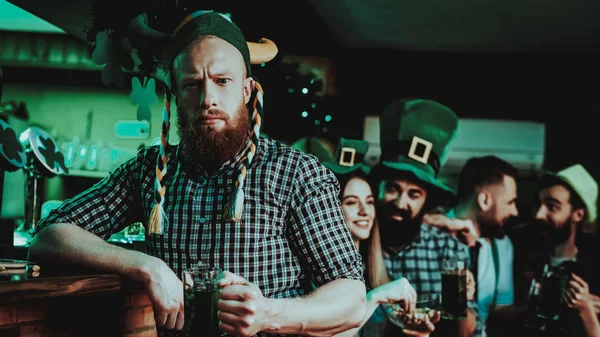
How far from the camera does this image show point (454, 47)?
21.2 ft

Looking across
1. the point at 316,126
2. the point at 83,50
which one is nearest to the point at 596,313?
the point at 316,126

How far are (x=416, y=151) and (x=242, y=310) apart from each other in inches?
107

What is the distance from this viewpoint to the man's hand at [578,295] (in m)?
4.79

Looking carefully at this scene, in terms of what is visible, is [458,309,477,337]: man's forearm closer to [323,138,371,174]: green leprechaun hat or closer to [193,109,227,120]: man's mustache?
[323,138,371,174]: green leprechaun hat

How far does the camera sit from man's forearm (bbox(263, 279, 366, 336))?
1.60 metres

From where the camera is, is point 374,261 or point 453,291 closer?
point 453,291

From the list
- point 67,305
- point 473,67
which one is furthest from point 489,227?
point 67,305

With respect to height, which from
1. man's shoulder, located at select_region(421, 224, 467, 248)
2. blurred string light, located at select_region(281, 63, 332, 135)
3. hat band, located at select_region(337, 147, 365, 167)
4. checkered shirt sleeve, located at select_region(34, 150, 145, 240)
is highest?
blurred string light, located at select_region(281, 63, 332, 135)

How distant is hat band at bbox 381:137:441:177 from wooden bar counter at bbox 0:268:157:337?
7.07ft

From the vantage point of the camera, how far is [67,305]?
1996 mm

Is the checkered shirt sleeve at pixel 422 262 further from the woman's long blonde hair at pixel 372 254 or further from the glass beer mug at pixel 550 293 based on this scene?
the glass beer mug at pixel 550 293

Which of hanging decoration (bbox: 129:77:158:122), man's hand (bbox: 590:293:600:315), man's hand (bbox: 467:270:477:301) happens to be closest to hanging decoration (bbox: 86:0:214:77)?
hanging decoration (bbox: 129:77:158:122)

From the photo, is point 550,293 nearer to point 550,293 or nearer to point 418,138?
point 550,293

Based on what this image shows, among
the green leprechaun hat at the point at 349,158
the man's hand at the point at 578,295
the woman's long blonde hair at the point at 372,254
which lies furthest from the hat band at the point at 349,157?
the man's hand at the point at 578,295
